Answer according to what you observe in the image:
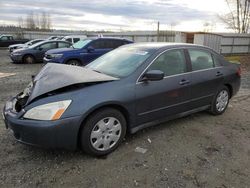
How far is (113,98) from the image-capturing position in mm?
3137

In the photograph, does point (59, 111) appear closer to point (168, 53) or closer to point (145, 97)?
point (145, 97)

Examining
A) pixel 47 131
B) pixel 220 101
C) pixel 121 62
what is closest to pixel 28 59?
pixel 121 62

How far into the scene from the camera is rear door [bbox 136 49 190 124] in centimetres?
350

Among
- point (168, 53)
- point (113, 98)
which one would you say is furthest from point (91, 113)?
point (168, 53)

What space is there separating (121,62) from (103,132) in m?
1.26

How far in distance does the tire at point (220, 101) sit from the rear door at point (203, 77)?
0.54 ft

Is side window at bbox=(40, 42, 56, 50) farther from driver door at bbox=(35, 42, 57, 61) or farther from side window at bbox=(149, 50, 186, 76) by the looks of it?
side window at bbox=(149, 50, 186, 76)

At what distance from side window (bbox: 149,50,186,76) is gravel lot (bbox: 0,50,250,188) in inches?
40.0

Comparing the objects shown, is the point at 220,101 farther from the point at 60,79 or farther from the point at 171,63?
the point at 60,79

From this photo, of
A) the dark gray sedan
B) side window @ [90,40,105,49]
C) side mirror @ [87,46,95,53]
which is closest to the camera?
the dark gray sedan

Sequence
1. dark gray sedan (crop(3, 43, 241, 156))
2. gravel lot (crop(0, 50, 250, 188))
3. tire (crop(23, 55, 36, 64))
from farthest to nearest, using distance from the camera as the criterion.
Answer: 1. tire (crop(23, 55, 36, 64))
2. dark gray sedan (crop(3, 43, 241, 156))
3. gravel lot (crop(0, 50, 250, 188))

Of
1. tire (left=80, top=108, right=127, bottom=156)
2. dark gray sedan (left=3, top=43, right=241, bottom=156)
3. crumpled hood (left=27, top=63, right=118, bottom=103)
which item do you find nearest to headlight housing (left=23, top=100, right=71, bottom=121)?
dark gray sedan (left=3, top=43, right=241, bottom=156)

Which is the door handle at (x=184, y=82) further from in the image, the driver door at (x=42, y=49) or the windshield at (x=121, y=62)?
the driver door at (x=42, y=49)

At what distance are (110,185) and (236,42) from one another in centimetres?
1769
